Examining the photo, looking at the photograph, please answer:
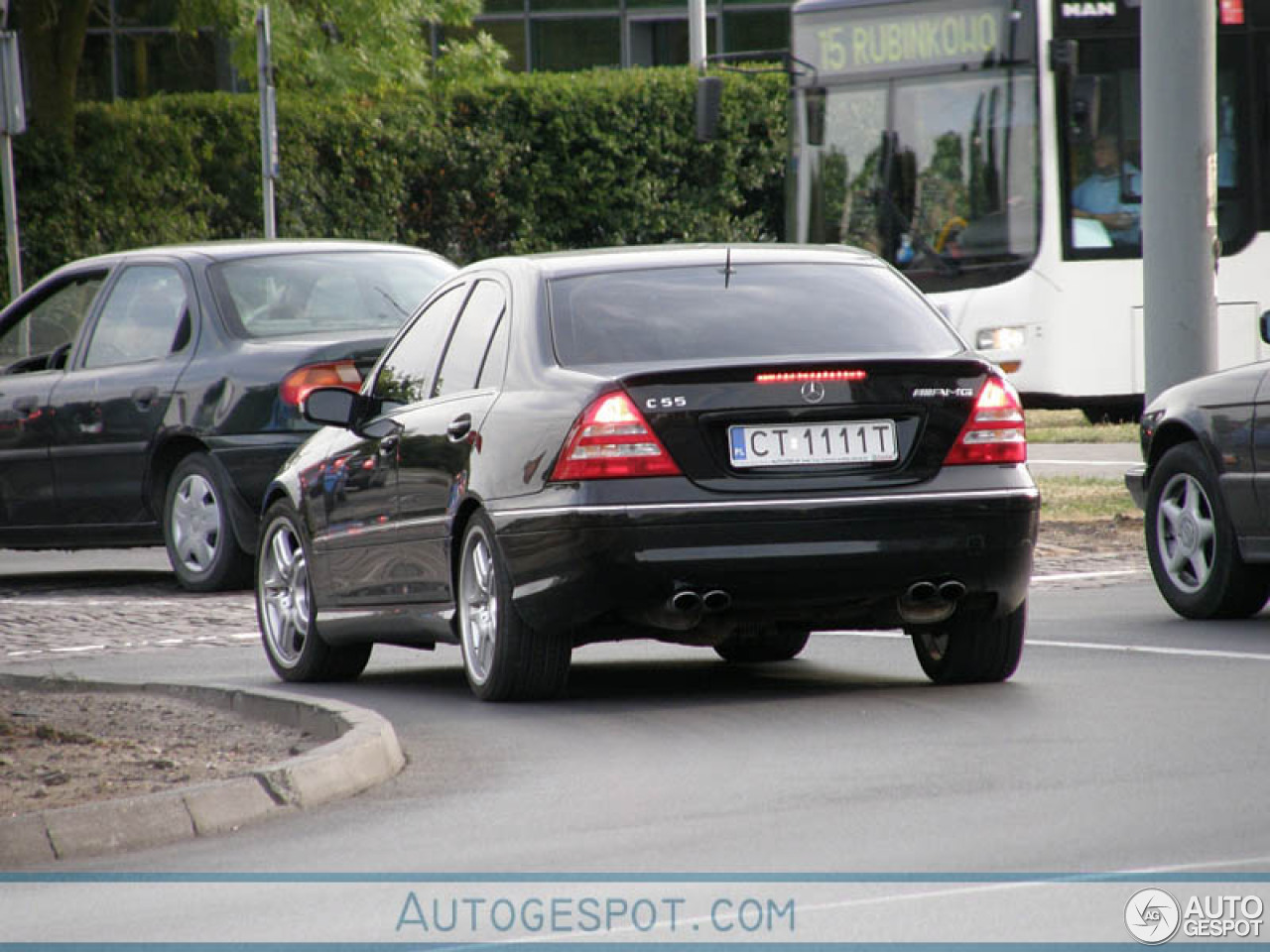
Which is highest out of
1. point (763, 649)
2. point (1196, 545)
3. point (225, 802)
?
point (225, 802)

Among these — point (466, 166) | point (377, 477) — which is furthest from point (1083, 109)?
point (377, 477)

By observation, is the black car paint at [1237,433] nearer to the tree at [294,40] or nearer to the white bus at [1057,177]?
the white bus at [1057,177]

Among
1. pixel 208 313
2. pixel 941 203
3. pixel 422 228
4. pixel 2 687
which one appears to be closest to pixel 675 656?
pixel 2 687

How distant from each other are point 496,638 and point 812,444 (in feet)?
4.04

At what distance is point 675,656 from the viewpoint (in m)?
11.1

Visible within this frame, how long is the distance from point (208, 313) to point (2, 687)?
4.37 meters

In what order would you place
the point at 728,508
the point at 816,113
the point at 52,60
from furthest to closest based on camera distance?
the point at 52,60 → the point at 816,113 → the point at 728,508

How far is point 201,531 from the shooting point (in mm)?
13906

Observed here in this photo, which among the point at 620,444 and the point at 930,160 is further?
the point at 930,160

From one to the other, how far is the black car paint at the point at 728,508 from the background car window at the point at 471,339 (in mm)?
299

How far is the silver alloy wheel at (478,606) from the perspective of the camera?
9039mm

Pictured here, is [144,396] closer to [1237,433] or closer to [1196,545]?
[1196,545]

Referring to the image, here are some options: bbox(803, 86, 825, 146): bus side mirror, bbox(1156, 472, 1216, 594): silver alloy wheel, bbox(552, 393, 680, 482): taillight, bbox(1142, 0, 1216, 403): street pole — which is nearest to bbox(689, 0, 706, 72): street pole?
bbox(803, 86, 825, 146): bus side mirror

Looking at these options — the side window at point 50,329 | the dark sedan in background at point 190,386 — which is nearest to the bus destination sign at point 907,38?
the dark sedan in background at point 190,386
